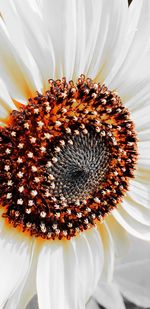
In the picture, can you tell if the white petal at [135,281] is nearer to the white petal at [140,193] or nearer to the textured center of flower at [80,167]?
the white petal at [140,193]

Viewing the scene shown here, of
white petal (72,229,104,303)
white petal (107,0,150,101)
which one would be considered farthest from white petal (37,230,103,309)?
white petal (107,0,150,101)

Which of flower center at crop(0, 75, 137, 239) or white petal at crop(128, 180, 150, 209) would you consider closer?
flower center at crop(0, 75, 137, 239)

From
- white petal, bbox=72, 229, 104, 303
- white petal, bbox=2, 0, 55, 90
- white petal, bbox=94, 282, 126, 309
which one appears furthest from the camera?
white petal, bbox=94, 282, 126, 309

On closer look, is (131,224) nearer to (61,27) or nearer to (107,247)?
(107,247)

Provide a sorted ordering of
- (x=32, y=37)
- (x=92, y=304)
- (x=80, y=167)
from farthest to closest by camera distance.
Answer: (x=92, y=304), (x=80, y=167), (x=32, y=37)

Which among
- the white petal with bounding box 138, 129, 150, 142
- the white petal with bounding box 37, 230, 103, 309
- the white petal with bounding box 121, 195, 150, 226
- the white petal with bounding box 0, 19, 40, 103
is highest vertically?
the white petal with bounding box 0, 19, 40, 103

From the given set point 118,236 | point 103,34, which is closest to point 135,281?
point 118,236

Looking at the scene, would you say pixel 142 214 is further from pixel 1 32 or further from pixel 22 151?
pixel 1 32

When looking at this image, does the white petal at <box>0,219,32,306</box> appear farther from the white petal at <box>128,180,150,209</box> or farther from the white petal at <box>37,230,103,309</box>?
the white petal at <box>128,180,150,209</box>
